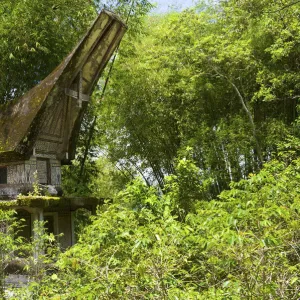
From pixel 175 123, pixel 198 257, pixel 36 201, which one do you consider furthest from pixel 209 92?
pixel 198 257

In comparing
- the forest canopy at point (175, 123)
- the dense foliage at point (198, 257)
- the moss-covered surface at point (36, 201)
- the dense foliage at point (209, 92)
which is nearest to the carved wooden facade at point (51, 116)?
the moss-covered surface at point (36, 201)

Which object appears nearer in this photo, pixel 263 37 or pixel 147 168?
pixel 263 37

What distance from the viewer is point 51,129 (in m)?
7.01

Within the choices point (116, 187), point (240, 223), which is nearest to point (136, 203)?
point (240, 223)

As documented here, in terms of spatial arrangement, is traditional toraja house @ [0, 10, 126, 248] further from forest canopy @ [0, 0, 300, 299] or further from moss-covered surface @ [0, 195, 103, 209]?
forest canopy @ [0, 0, 300, 299]

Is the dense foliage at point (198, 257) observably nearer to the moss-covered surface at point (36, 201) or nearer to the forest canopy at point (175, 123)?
the forest canopy at point (175, 123)

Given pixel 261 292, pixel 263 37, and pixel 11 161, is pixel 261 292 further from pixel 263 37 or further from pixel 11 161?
pixel 263 37

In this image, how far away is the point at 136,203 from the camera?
13.2 feet

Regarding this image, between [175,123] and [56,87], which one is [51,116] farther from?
[175,123]

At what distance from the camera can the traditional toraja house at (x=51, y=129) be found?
251 inches

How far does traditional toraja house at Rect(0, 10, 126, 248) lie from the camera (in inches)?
251

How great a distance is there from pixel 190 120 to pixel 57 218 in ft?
12.8

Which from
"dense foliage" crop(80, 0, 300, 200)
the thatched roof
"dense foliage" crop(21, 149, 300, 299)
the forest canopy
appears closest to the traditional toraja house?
the thatched roof

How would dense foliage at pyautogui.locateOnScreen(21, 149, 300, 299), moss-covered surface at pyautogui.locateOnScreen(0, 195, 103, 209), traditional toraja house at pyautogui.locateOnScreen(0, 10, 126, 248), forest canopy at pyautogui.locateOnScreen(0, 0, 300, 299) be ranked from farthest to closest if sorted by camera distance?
traditional toraja house at pyautogui.locateOnScreen(0, 10, 126, 248) < moss-covered surface at pyautogui.locateOnScreen(0, 195, 103, 209) < forest canopy at pyautogui.locateOnScreen(0, 0, 300, 299) < dense foliage at pyautogui.locateOnScreen(21, 149, 300, 299)
